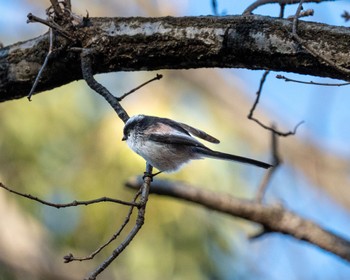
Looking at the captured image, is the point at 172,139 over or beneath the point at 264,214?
over

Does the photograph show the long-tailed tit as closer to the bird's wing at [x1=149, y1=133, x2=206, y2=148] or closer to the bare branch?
the bird's wing at [x1=149, y1=133, x2=206, y2=148]

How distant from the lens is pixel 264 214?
3.02 metres

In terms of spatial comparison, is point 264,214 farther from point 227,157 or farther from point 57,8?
Result: point 57,8

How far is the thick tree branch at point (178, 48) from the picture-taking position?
2.05 metres

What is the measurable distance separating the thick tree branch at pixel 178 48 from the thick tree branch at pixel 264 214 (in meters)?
0.92

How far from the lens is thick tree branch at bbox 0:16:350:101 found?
80.7 inches

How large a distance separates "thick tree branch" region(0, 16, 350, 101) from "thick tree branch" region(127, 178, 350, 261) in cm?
92

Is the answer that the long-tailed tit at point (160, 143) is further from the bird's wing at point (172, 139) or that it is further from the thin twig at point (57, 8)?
the thin twig at point (57, 8)

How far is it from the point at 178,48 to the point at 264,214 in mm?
1128

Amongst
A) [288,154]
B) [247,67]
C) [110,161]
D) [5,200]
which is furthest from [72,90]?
[247,67]

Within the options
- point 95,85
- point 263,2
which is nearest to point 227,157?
point 95,85

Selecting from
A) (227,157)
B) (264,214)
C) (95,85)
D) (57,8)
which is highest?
(57,8)

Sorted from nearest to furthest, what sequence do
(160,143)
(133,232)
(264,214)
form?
(133,232) → (160,143) → (264,214)

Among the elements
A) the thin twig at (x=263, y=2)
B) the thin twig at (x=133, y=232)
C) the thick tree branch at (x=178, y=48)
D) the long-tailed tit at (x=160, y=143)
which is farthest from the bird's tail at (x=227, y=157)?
the thin twig at (x=263, y=2)
